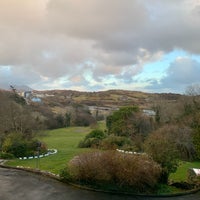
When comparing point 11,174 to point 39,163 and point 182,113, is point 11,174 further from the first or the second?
point 182,113

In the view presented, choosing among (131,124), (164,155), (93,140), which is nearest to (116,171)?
(164,155)

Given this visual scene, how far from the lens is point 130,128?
5091 centimetres

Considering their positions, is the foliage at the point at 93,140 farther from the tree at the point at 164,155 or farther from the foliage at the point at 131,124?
the tree at the point at 164,155

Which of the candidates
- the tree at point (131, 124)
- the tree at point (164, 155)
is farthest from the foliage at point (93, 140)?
the tree at point (164, 155)

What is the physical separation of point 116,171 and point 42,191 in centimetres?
624

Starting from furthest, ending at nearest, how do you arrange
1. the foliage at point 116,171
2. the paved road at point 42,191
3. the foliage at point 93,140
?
1. the foliage at point 93,140
2. the foliage at point 116,171
3. the paved road at point 42,191

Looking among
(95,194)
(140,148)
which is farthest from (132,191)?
(140,148)

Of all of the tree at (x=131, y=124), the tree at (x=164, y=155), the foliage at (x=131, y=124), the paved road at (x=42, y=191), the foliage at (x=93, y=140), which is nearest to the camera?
the paved road at (x=42, y=191)

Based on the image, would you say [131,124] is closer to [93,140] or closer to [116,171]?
[93,140]

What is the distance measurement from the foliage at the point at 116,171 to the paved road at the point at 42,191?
1.38m

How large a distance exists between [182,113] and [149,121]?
5255 millimetres

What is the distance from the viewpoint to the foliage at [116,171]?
2770 cm

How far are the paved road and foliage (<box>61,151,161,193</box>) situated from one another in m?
1.38

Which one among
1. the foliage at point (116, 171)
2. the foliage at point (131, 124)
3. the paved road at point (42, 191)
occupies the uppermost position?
the foliage at point (131, 124)
